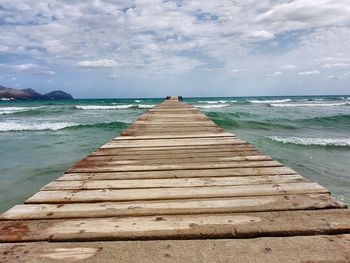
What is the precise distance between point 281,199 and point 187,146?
2081mm

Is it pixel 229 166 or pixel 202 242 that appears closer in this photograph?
pixel 202 242

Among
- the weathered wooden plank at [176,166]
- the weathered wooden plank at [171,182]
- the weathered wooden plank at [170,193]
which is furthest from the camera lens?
the weathered wooden plank at [176,166]

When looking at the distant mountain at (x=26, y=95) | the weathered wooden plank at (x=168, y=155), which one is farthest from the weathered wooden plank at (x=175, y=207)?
the distant mountain at (x=26, y=95)

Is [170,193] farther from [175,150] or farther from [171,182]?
[175,150]

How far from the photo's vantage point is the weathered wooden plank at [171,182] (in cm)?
238

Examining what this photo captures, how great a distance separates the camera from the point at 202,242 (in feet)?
5.04

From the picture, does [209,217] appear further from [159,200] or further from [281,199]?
[281,199]

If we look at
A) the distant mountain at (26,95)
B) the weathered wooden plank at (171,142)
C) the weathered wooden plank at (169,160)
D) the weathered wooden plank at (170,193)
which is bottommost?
the weathered wooden plank at (170,193)

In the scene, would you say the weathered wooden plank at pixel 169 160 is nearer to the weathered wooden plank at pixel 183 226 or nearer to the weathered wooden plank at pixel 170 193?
the weathered wooden plank at pixel 170 193

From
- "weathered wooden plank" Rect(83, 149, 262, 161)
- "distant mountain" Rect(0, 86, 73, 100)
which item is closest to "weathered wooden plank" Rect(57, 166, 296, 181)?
"weathered wooden plank" Rect(83, 149, 262, 161)

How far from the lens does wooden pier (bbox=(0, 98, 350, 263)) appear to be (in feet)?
4.71

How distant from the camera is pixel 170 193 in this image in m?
2.21

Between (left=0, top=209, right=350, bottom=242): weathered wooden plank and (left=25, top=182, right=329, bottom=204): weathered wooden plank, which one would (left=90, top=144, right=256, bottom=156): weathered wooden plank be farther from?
(left=0, top=209, right=350, bottom=242): weathered wooden plank

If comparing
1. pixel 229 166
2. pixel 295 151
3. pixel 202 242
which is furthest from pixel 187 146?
pixel 295 151
